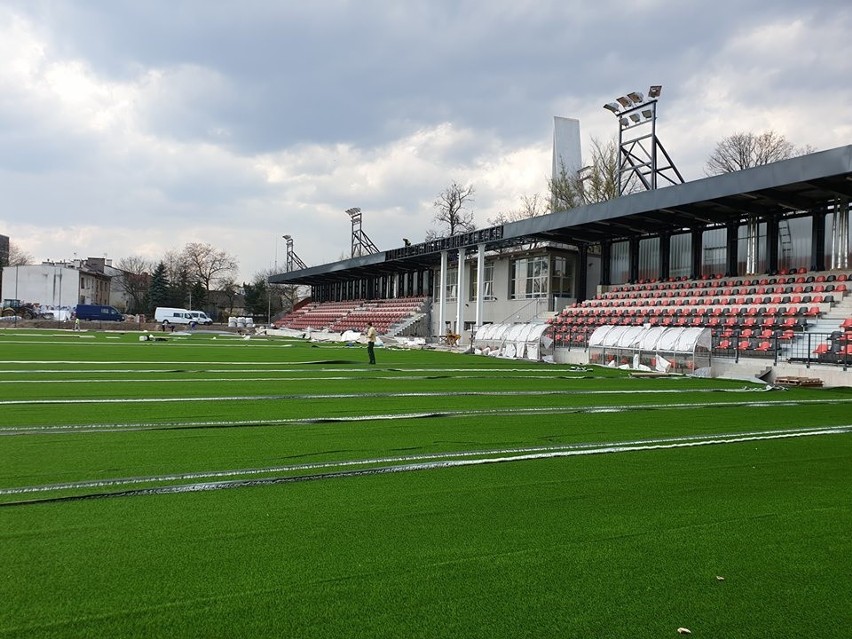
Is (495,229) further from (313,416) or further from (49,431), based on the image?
(49,431)

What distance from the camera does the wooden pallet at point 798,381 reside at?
16.5 meters

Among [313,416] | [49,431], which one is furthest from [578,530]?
[49,431]

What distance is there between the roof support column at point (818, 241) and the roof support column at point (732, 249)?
3.45 metres

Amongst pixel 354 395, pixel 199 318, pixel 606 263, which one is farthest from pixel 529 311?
pixel 199 318

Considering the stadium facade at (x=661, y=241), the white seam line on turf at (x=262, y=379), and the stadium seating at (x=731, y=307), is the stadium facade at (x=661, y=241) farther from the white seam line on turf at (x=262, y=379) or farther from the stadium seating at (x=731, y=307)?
the white seam line on turf at (x=262, y=379)

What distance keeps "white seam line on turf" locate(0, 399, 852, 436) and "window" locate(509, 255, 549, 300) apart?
26.7 meters

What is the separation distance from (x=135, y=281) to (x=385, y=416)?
→ 105m

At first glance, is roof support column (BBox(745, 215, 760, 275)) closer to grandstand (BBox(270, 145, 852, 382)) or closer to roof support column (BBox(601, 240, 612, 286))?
grandstand (BBox(270, 145, 852, 382))

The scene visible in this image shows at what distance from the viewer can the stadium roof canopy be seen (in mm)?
21812

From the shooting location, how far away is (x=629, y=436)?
8.12 m

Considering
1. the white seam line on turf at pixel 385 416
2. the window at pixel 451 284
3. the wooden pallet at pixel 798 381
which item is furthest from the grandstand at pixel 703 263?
the white seam line on turf at pixel 385 416

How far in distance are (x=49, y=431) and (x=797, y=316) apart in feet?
69.0

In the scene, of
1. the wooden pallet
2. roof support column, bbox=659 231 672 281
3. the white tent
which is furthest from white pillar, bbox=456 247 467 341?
the wooden pallet

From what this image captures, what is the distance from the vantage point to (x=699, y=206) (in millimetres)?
26906
